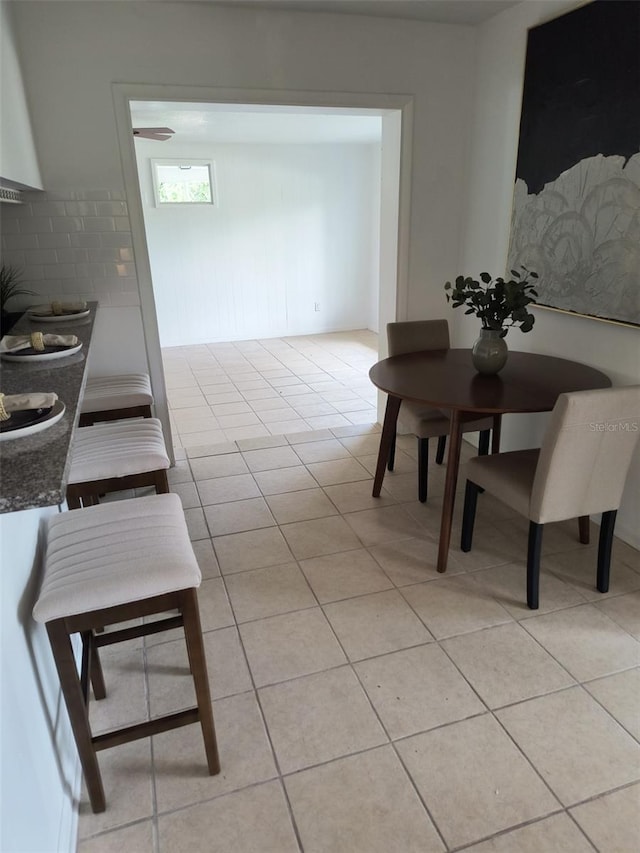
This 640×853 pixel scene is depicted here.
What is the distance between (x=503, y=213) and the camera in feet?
9.75

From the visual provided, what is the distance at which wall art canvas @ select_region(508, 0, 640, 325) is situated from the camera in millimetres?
2135

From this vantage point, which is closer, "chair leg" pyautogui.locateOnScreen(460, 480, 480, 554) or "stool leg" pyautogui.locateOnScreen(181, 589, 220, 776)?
"stool leg" pyautogui.locateOnScreen(181, 589, 220, 776)

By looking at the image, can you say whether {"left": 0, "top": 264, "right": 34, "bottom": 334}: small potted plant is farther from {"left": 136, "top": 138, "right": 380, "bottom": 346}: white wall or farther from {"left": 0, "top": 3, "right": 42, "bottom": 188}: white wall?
{"left": 136, "top": 138, "right": 380, "bottom": 346}: white wall

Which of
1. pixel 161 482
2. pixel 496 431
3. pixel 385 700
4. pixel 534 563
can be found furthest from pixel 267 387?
pixel 385 700

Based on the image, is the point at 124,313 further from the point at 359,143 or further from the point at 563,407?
the point at 359,143

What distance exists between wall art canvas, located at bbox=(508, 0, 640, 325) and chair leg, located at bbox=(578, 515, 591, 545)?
0.87 m

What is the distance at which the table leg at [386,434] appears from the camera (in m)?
→ 2.69

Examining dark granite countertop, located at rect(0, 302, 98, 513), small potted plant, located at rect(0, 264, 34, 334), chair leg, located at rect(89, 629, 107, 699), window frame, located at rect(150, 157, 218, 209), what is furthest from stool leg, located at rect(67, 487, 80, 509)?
window frame, located at rect(150, 157, 218, 209)

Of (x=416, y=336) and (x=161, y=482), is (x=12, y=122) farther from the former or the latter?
(x=416, y=336)

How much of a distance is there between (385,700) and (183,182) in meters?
6.20

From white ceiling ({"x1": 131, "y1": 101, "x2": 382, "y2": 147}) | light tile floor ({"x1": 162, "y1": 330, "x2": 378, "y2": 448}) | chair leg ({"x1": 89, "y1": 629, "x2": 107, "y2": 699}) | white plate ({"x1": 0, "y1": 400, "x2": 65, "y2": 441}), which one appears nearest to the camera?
white plate ({"x1": 0, "y1": 400, "x2": 65, "y2": 441})

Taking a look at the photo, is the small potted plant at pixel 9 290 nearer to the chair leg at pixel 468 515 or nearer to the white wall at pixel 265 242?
the chair leg at pixel 468 515

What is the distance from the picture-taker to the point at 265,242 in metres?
6.78

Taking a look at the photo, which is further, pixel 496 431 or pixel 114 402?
pixel 496 431
